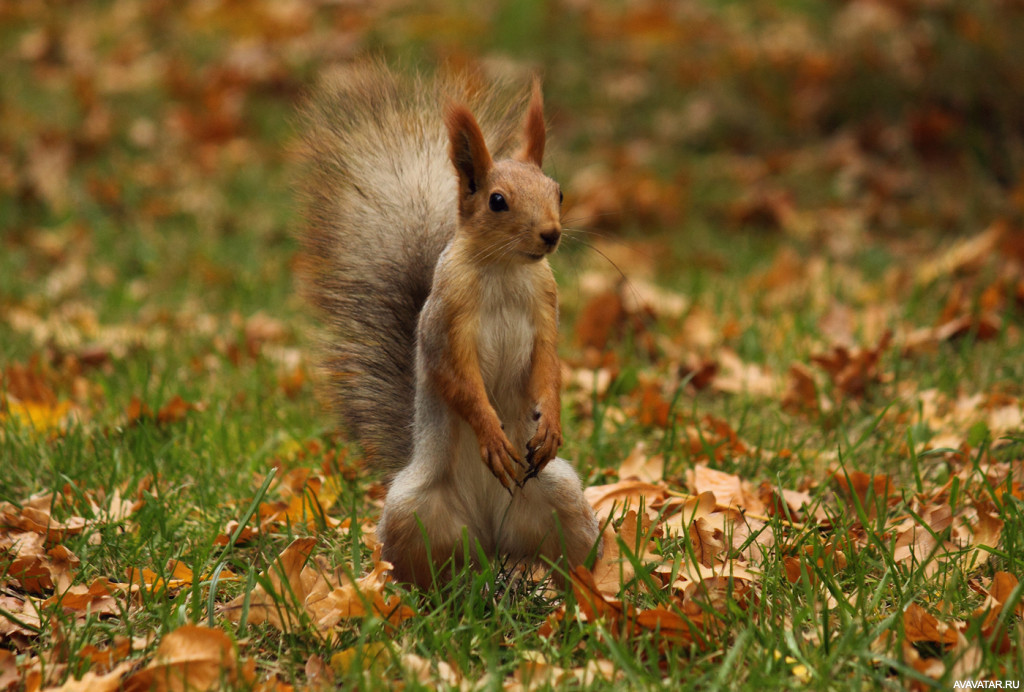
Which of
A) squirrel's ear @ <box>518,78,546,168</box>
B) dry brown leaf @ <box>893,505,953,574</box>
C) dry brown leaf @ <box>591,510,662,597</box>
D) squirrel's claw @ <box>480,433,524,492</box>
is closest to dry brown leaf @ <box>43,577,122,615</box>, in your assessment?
squirrel's claw @ <box>480,433,524,492</box>

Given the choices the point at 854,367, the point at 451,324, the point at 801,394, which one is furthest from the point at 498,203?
the point at 854,367

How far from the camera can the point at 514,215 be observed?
65.2 inches

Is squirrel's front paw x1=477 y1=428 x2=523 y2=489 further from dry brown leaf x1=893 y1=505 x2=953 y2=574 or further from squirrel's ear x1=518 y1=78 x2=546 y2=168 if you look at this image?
dry brown leaf x1=893 y1=505 x2=953 y2=574

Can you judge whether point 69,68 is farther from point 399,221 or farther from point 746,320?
point 399,221

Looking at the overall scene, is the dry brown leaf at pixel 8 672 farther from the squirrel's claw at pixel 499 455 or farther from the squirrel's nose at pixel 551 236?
the squirrel's nose at pixel 551 236

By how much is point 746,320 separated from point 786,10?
389 centimetres

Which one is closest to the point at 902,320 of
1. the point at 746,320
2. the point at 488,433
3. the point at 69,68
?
the point at 746,320

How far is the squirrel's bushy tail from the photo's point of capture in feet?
6.67

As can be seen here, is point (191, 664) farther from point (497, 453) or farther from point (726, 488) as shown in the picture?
point (726, 488)

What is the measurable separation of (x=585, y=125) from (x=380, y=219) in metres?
4.06

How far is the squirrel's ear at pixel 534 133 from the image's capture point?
1.79 meters

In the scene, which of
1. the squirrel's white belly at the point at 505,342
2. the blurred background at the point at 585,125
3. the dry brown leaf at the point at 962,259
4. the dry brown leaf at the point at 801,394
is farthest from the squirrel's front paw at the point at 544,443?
the dry brown leaf at the point at 962,259

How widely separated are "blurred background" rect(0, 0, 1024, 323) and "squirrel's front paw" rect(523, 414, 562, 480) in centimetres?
217

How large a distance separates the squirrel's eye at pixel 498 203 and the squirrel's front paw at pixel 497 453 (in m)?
0.36
